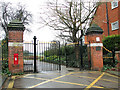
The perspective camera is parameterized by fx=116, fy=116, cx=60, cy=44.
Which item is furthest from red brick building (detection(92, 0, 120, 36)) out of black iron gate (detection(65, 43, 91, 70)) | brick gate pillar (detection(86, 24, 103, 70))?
brick gate pillar (detection(86, 24, 103, 70))

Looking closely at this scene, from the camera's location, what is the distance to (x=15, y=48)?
695cm

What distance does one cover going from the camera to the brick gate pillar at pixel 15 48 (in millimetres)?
6842

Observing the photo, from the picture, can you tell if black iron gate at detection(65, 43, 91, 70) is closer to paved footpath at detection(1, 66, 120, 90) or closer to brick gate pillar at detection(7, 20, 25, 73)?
paved footpath at detection(1, 66, 120, 90)

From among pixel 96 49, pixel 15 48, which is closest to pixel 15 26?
pixel 15 48

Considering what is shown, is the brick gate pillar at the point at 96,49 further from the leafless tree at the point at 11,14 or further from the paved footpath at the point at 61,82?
the leafless tree at the point at 11,14

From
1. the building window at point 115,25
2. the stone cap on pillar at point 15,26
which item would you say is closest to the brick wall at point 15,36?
the stone cap on pillar at point 15,26

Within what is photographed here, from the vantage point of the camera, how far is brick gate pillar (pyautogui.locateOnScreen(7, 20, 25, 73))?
6.84 meters

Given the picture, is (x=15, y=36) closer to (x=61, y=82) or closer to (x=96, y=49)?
(x=61, y=82)

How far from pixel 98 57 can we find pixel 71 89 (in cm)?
493

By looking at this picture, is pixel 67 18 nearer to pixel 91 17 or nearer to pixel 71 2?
pixel 71 2

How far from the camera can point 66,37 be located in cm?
1161

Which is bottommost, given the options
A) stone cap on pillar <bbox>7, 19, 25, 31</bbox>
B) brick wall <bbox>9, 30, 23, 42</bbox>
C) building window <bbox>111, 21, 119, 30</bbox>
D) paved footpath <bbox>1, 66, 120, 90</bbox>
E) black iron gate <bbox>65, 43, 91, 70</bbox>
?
paved footpath <bbox>1, 66, 120, 90</bbox>

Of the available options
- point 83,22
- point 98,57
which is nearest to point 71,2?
point 83,22

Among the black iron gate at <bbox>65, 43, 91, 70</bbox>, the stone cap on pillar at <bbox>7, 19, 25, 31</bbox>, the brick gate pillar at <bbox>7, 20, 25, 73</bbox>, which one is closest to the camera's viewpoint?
the brick gate pillar at <bbox>7, 20, 25, 73</bbox>
